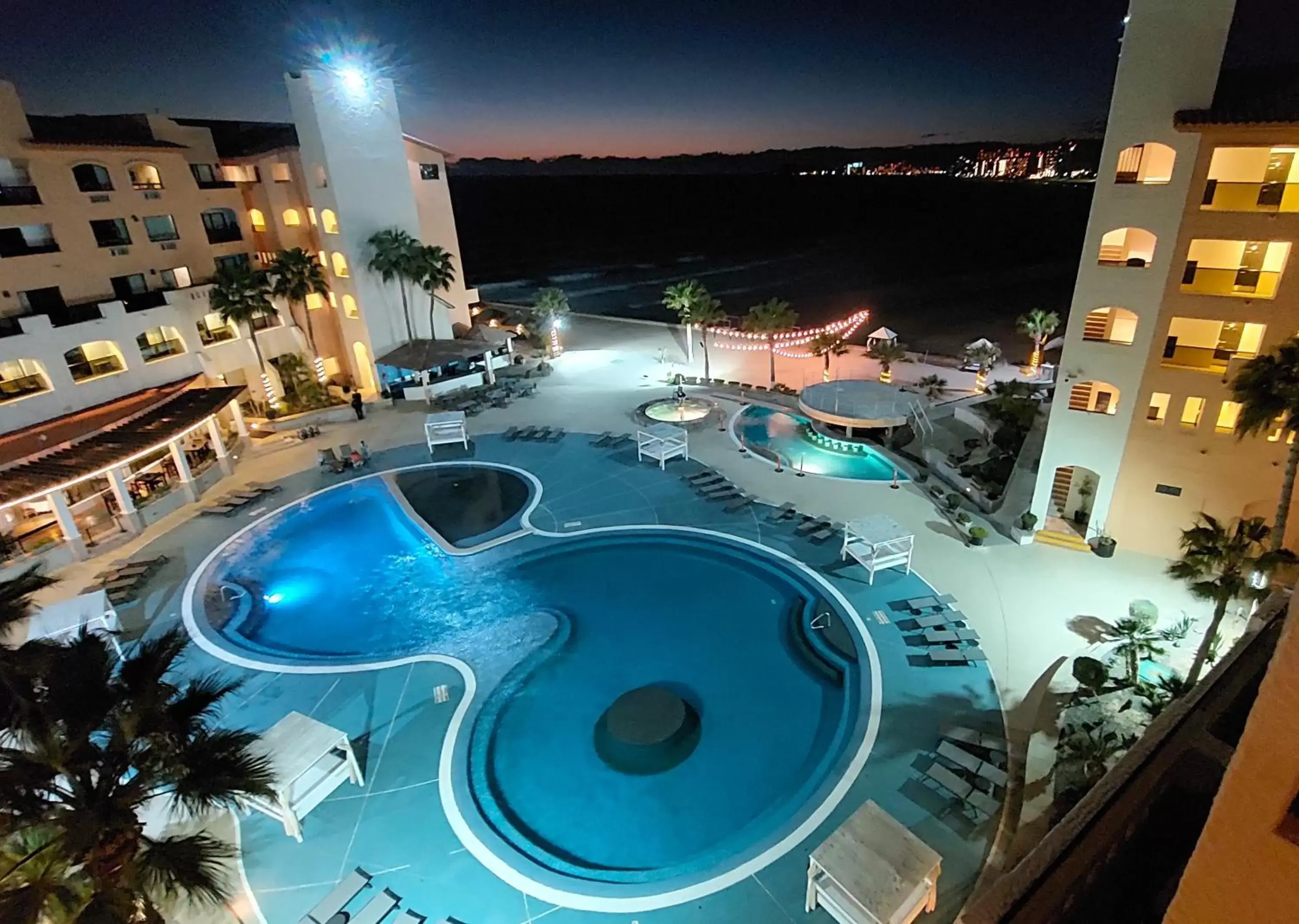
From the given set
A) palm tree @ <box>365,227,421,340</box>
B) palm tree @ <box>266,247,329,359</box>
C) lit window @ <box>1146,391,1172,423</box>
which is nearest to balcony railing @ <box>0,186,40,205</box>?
palm tree @ <box>266,247,329,359</box>

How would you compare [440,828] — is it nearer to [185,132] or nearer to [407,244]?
[407,244]

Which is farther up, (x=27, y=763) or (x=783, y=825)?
(x=27, y=763)

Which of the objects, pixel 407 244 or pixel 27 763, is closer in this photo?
pixel 27 763

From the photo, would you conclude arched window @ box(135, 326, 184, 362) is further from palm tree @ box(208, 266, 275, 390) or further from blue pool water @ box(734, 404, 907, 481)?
blue pool water @ box(734, 404, 907, 481)

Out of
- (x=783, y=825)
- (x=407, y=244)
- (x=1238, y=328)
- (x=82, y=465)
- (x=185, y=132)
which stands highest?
(x=185, y=132)

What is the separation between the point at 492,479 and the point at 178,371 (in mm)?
16146

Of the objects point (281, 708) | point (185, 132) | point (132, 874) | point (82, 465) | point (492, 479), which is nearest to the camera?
point (132, 874)

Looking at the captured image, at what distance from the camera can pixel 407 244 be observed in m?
36.7

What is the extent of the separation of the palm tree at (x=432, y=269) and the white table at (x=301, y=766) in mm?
28559

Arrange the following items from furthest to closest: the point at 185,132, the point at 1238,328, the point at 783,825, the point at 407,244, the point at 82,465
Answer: the point at 407,244, the point at 185,132, the point at 82,465, the point at 1238,328, the point at 783,825

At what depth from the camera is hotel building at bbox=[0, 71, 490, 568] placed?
2505cm

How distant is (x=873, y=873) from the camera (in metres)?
10.6

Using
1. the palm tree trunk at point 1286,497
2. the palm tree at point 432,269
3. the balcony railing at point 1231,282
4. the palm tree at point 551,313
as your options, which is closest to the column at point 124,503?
the palm tree at point 432,269

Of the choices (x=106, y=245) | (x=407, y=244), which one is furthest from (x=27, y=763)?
(x=407, y=244)
